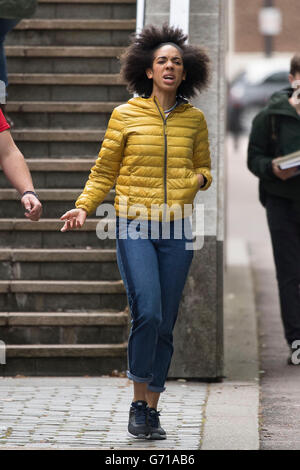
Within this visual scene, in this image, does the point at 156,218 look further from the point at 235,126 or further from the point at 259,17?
the point at 259,17

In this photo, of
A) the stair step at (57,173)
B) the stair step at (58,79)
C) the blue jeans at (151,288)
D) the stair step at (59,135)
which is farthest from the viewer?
the stair step at (58,79)

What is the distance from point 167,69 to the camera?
6410 millimetres

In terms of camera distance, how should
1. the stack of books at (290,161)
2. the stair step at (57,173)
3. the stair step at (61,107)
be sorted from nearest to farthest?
the stack of books at (290,161) → the stair step at (57,173) → the stair step at (61,107)

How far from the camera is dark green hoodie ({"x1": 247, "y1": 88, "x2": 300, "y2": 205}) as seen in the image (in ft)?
28.5

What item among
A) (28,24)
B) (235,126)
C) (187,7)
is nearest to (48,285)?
(187,7)

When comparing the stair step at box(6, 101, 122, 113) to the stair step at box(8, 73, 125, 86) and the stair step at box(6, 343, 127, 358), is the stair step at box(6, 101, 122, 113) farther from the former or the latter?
the stair step at box(6, 343, 127, 358)

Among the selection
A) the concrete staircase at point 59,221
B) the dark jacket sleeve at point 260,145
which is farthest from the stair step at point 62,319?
the dark jacket sleeve at point 260,145

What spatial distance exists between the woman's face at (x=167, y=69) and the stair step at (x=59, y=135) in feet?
9.21

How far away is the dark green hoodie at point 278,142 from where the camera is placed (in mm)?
8672

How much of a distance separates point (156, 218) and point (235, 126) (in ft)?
84.3

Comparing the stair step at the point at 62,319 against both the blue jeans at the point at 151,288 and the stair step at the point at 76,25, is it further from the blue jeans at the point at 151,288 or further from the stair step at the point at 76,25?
the stair step at the point at 76,25

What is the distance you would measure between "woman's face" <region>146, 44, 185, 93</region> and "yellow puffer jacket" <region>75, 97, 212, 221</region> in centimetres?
10

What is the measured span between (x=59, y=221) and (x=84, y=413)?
2069mm

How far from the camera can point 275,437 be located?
21.5 feet
